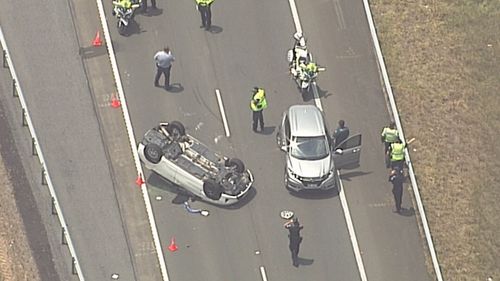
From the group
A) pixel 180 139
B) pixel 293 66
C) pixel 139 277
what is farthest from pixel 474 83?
pixel 139 277

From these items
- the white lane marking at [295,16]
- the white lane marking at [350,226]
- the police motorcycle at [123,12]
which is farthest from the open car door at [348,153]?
the police motorcycle at [123,12]

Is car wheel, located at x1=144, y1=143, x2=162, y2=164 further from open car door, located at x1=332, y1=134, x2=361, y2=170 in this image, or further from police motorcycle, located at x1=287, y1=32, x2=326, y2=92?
police motorcycle, located at x1=287, y1=32, x2=326, y2=92

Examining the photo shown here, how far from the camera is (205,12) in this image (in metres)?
49.2

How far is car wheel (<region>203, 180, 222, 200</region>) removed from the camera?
44.5 metres

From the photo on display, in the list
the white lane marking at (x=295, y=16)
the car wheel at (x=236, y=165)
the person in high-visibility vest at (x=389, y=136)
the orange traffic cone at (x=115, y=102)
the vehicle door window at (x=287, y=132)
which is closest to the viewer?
the car wheel at (x=236, y=165)

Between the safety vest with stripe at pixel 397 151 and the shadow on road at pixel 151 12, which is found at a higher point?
the shadow on road at pixel 151 12

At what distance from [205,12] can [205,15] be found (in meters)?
0.15

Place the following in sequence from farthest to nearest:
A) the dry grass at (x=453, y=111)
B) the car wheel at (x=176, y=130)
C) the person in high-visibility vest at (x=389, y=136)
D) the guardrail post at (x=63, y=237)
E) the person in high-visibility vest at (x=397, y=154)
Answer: the person in high-visibility vest at (x=389, y=136)
the car wheel at (x=176, y=130)
the person in high-visibility vest at (x=397, y=154)
the dry grass at (x=453, y=111)
the guardrail post at (x=63, y=237)

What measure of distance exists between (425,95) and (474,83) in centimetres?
184

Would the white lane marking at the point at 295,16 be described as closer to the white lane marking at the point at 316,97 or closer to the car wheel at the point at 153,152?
the white lane marking at the point at 316,97

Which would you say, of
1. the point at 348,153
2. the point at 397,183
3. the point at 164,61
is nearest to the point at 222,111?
the point at 164,61

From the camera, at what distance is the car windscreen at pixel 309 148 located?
149ft

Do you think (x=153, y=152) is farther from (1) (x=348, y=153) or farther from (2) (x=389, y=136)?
(2) (x=389, y=136)

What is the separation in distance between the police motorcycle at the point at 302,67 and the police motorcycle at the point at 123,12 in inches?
218
